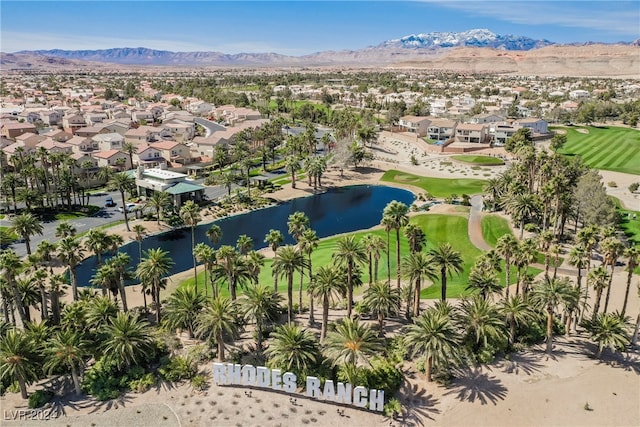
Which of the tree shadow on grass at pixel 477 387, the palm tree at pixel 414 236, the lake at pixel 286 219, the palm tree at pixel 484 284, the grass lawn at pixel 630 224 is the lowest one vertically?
the lake at pixel 286 219

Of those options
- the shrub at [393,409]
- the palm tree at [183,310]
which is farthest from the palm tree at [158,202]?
the shrub at [393,409]

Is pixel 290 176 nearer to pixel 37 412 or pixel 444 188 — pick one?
pixel 444 188

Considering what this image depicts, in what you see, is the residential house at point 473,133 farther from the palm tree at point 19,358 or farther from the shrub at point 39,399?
the shrub at point 39,399

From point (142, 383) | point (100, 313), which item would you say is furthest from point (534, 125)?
point (142, 383)

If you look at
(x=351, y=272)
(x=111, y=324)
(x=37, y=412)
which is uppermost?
(x=351, y=272)

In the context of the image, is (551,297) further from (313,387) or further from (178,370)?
(178,370)

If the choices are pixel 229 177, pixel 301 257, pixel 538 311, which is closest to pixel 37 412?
pixel 301 257
